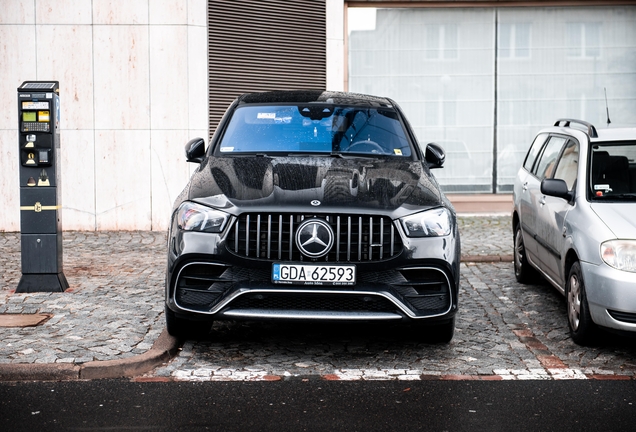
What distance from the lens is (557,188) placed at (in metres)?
7.25

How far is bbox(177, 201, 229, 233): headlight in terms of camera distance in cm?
617

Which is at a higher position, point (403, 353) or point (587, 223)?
point (587, 223)

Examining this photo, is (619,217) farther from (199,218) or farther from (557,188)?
(199,218)

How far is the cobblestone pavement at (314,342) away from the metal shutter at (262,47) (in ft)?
16.2

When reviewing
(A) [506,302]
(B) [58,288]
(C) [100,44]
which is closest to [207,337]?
(B) [58,288]

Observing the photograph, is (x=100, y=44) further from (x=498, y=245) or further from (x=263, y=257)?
(x=263, y=257)

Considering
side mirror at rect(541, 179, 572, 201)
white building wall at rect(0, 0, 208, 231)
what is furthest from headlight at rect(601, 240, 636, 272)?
white building wall at rect(0, 0, 208, 231)

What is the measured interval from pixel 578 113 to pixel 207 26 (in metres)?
5.91

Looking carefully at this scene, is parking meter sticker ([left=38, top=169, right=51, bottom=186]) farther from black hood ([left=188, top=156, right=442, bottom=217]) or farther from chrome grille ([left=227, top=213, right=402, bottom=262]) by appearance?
chrome grille ([left=227, top=213, right=402, bottom=262])

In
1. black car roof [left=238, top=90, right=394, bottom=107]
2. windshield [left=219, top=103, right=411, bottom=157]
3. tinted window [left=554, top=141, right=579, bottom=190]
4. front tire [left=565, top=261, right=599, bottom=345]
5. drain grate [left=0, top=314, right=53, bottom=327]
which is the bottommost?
drain grate [left=0, top=314, right=53, bottom=327]

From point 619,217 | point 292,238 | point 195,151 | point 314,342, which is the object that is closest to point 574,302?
point 619,217

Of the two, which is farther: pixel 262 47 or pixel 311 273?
pixel 262 47

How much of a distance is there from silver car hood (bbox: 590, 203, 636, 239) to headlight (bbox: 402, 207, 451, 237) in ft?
3.81

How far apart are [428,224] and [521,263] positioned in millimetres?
3357
